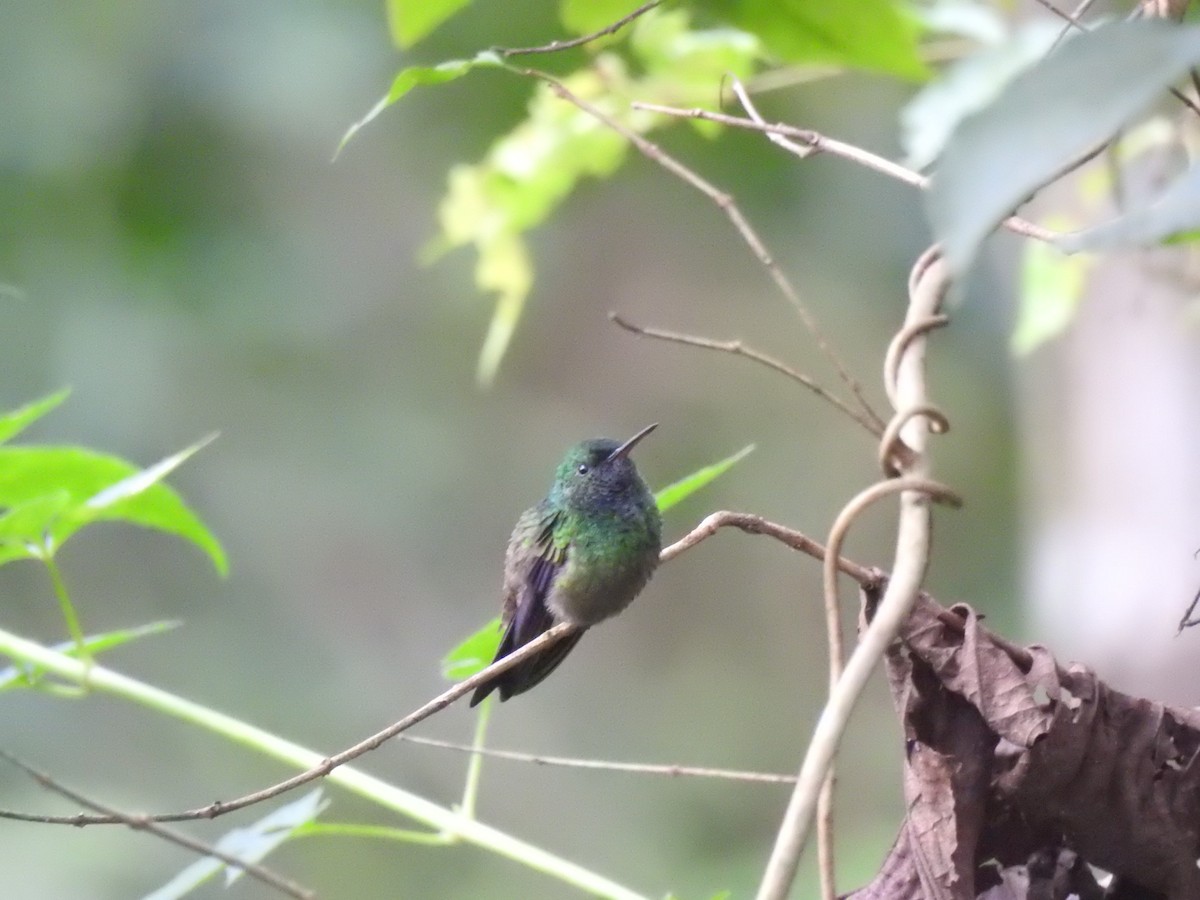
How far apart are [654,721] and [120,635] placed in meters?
4.60

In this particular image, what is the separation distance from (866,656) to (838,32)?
2.09 feet

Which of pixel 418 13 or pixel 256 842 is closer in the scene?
pixel 418 13

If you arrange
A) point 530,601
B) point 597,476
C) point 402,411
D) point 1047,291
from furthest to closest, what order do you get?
point 402,411 → point 1047,291 → point 597,476 → point 530,601

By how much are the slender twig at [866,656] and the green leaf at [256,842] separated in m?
0.54

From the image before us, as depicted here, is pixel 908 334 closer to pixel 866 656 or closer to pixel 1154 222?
pixel 866 656

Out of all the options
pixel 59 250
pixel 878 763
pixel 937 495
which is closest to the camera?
pixel 937 495

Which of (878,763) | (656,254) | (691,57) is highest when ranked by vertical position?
(691,57)

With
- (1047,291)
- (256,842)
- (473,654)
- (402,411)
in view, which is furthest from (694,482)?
(402,411)

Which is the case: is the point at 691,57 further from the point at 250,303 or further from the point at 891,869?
the point at 250,303

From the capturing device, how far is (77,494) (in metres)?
1.13

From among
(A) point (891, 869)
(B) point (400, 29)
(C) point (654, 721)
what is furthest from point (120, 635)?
(C) point (654, 721)

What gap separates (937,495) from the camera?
0.68 m

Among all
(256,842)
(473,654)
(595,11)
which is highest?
(595,11)

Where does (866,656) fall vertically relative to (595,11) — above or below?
below
